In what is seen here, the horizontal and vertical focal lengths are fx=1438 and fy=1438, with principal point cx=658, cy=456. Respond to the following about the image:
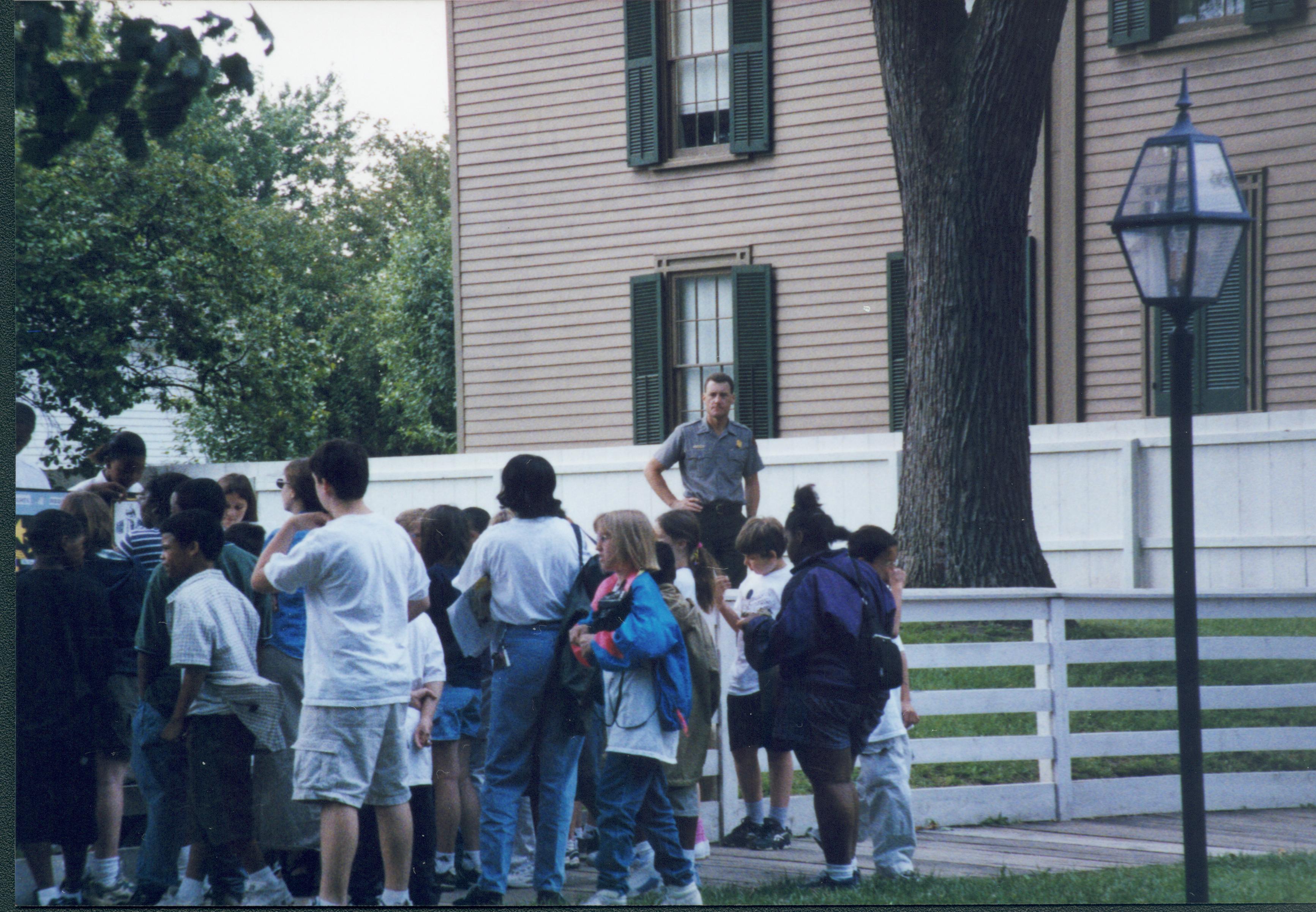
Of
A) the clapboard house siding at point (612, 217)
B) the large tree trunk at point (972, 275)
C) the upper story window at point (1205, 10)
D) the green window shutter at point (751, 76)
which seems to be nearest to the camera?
the large tree trunk at point (972, 275)

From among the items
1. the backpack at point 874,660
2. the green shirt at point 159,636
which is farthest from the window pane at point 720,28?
the green shirt at point 159,636

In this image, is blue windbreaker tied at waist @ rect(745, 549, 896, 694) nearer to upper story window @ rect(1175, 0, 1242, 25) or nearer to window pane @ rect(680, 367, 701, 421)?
upper story window @ rect(1175, 0, 1242, 25)

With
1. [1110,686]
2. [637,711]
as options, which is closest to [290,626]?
[637,711]

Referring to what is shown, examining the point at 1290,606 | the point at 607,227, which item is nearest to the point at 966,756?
the point at 1290,606

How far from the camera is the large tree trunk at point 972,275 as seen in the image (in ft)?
35.6

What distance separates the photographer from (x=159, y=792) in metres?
6.04

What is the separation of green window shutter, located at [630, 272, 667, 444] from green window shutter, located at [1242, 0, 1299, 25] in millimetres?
6677

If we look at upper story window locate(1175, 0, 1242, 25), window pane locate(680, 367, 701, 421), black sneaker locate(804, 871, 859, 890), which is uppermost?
upper story window locate(1175, 0, 1242, 25)

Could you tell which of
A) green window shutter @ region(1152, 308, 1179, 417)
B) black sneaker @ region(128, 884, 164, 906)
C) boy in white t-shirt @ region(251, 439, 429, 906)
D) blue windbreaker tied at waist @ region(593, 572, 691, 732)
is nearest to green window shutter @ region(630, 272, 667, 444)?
green window shutter @ region(1152, 308, 1179, 417)

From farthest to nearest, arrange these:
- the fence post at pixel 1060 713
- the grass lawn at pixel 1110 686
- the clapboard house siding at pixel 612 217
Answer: the clapboard house siding at pixel 612 217
the grass lawn at pixel 1110 686
the fence post at pixel 1060 713

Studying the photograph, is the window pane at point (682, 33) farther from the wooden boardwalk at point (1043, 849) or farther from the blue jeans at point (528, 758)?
the blue jeans at point (528, 758)

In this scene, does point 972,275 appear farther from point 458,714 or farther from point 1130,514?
point 458,714

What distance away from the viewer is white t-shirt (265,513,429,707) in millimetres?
5398

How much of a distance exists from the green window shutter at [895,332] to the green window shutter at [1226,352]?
300 cm
